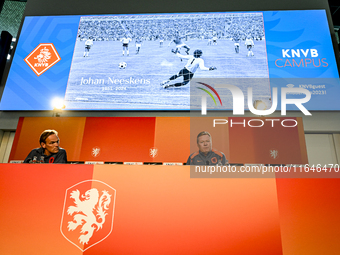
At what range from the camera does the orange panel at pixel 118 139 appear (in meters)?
3.39

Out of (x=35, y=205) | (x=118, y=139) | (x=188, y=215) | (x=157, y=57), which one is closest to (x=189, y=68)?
(x=157, y=57)

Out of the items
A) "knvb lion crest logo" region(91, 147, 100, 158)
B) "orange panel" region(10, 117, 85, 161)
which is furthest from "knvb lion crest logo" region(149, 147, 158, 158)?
"orange panel" region(10, 117, 85, 161)

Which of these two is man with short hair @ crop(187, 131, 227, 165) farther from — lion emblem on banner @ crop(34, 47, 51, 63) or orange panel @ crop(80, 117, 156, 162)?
lion emblem on banner @ crop(34, 47, 51, 63)

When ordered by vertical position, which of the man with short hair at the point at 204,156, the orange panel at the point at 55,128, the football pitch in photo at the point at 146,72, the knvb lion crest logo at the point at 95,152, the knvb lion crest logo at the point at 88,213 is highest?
the football pitch in photo at the point at 146,72

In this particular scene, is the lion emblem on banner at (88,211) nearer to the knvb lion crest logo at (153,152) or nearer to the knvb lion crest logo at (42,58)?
the knvb lion crest logo at (153,152)

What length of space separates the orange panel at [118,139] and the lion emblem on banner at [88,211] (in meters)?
2.26

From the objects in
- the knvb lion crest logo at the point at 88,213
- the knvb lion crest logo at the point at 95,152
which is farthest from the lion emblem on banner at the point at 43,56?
the knvb lion crest logo at the point at 88,213

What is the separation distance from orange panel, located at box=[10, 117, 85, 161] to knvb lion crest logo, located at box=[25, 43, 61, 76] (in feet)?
2.63

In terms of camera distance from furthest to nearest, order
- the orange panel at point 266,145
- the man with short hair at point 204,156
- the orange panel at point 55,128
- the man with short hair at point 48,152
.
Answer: the orange panel at point 55,128, the orange panel at point 266,145, the man with short hair at point 48,152, the man with short hair at point 204,156

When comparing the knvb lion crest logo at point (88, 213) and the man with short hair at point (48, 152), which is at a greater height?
the man with short hair at point (48, 152)

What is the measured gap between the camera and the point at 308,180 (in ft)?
3.44

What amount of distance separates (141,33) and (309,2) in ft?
9.32

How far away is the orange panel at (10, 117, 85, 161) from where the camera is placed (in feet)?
11.3

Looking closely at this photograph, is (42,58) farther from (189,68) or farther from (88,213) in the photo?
(88,213)
